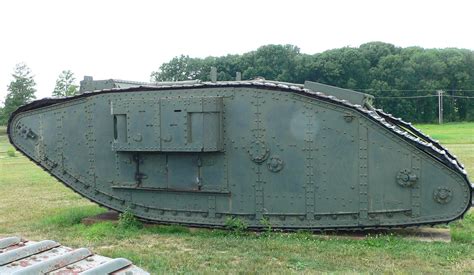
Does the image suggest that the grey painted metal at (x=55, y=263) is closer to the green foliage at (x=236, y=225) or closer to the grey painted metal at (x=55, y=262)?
the grey painted metal at (x=55, y=262)

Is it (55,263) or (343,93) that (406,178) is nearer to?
(343,93)

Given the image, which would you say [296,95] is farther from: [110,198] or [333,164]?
[110,198]

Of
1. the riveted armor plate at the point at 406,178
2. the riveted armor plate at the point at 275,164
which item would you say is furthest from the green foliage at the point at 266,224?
the riveted armor plate at the point at 406,178

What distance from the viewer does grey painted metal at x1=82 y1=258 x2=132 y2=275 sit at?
8.23 ft

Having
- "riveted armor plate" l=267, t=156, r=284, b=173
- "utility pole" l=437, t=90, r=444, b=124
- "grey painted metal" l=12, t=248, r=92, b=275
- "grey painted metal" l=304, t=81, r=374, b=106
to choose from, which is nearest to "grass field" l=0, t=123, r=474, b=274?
"riveted armor plate" l=267, t=156, r=284, b=173

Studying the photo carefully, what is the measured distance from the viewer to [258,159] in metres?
9.09

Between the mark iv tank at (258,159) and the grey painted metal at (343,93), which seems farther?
the grey painted metal at (343,93)

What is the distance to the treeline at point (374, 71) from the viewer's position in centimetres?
6581

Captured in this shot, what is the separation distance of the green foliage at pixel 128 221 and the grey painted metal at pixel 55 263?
713 centimetres

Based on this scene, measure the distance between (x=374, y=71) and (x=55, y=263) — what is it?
225ft

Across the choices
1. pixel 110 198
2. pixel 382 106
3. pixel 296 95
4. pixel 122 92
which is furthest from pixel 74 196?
pixel 382 106

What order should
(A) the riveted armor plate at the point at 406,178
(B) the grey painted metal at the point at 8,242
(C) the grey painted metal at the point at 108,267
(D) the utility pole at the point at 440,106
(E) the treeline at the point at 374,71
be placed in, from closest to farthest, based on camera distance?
1. (C) the grey painted metal at the point at 108,267
2. (B) the grey painted metal at the point at 8,242
3. (A) the riveted armor plate at the point at 406,178
4. (D) the utility pole at the point at 440,106
5. (E) the treeline at the point at 374,71

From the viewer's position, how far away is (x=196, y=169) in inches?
374

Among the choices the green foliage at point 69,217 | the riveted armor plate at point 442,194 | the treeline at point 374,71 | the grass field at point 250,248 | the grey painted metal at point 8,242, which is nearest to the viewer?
the grey painted metal at point 8,242
